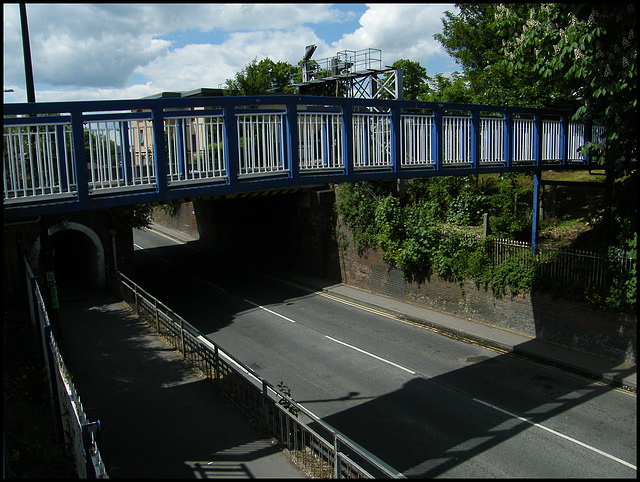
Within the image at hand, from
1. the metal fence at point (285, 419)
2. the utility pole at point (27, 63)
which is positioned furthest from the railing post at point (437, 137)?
the utility pole at point (27, 63)

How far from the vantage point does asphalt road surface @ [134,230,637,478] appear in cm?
855

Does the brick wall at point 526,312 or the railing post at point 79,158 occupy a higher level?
the railing post at point 79,158

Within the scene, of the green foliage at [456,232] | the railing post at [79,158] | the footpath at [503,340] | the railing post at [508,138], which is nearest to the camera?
the railing post at [79,158]

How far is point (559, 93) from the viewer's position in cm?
1725

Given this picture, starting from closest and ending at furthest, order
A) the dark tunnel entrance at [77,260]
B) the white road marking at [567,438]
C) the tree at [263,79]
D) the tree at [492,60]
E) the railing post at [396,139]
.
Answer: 1. the white road marking at [567,438]
2. the railing post at [396,139]
3. the tree at [492,60]
4. the dark tunnel entrance at [77,260]
5. the tree at [263,79]

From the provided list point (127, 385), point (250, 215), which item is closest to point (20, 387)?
point (127, 385)

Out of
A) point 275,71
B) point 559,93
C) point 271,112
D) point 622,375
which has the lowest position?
point 622,375

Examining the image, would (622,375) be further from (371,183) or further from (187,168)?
(371,183)

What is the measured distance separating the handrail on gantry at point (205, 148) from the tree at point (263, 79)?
133 feet

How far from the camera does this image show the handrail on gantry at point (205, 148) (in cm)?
693

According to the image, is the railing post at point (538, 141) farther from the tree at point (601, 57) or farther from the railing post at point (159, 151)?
the railing post at point (159, 151)

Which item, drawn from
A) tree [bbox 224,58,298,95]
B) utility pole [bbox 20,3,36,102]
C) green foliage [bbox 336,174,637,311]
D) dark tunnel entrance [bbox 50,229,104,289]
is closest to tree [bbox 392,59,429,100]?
tree [bbox 224,58,298,95]

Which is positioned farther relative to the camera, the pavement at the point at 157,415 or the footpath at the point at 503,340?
the footpath at the point at 503,340

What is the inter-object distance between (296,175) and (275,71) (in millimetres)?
51025
